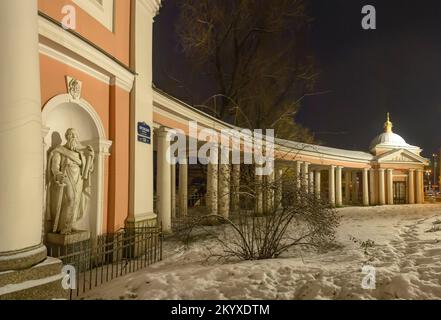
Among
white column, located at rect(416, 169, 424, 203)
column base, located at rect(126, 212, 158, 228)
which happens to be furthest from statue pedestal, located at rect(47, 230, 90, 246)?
white column, located at rect(416, 169, 424, 203)

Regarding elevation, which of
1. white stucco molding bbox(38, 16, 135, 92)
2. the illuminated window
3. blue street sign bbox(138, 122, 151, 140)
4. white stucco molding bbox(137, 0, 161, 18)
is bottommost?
blue street sign bbox(138, 122, 151, 140)

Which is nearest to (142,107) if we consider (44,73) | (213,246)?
(44,73)

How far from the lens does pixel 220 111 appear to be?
60.9 ft

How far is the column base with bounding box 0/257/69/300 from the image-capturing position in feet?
11.1

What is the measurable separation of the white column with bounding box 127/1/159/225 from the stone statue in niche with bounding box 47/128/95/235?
4.45 ft

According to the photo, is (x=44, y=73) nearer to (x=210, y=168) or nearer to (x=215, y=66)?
(x=210, y=168)

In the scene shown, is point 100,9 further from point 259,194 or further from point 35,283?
point 35,283

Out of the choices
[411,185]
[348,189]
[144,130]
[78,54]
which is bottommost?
[348,189]

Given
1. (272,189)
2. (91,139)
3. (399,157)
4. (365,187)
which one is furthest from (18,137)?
(399,157)

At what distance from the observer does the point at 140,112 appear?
295 inches

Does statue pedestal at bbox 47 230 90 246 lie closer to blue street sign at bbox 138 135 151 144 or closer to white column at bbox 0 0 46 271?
white column at bbox 0 0 46 271

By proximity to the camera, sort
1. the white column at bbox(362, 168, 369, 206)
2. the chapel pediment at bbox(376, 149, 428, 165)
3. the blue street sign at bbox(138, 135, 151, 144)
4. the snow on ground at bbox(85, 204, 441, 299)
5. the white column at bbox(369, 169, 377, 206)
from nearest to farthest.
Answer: the snow on ground at bbox(85, 204, 441, 299), the blue street sign at bbox(138, 135, 151, 144), the white column at bbox(362, 168, 369, 206), the white column at bbox(369, 169, 377, 206), the chapel pediment at bbox(376, 149, 428, 165)

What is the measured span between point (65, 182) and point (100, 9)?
3.66 meters

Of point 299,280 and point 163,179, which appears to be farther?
point 163,179
